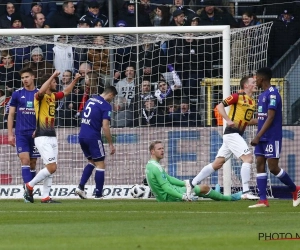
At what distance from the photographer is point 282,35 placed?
2473 cm

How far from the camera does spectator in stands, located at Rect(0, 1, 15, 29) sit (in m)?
24.5

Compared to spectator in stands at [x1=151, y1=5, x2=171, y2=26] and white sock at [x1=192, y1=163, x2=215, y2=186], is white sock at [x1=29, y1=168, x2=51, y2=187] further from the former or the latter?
spectator in stands at [x1=151, y1=5, x2=171, y2=26]

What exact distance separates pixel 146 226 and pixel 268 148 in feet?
13.9

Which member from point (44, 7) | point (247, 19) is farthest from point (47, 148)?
point (44, 7)

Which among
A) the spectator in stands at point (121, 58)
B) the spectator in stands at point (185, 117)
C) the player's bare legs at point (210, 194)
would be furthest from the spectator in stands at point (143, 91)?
the player's bare legs at point (210, 194)

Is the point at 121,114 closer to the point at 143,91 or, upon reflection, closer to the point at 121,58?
the point at 143,91

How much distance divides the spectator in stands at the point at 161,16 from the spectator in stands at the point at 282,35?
8.09 ft

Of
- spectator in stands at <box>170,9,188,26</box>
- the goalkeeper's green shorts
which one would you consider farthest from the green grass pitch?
spectator in stands at <box>170,9,188,26</box>

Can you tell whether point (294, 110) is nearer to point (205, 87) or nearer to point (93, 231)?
point (205, 87)

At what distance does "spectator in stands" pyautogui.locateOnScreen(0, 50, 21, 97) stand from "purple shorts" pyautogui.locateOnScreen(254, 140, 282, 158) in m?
7.64

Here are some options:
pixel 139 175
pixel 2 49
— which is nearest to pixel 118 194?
pixel 139 175

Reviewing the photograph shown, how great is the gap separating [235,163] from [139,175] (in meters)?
2.05

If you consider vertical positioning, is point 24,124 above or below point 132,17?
below

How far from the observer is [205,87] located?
72.7ft
